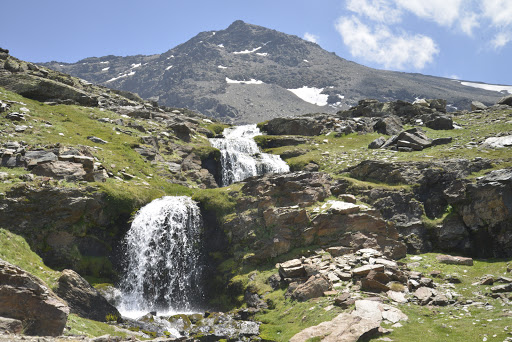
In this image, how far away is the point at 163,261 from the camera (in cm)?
2775

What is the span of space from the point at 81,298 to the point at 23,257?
4.83 meters

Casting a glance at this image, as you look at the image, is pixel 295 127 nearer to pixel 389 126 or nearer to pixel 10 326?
pixel 389 126

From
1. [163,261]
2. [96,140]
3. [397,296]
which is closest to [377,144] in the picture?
[397,296]

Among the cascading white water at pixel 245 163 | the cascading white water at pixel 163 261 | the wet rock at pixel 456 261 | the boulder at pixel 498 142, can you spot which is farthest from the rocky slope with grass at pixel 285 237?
the cascading white water at pixel 245 163

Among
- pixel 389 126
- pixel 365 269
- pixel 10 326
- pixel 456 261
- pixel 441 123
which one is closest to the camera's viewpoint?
pixel 10 326

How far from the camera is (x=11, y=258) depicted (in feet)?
65.3

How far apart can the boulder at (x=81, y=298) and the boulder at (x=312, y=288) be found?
11663 mm

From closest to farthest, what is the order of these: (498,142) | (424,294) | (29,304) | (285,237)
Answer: (29,304) → (424,294) → (285,237) → (498,142)

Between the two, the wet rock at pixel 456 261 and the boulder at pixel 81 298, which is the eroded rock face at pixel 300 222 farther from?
the boulder at pixel 81 298

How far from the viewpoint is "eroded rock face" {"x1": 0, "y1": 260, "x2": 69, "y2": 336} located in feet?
42.0

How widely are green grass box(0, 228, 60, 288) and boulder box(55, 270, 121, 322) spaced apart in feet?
1.93

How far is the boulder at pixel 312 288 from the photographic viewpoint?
19.4 metres

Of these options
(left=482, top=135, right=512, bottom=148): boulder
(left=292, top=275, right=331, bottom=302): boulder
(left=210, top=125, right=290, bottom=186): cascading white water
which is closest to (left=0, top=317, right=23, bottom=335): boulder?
(left=292, top=275, right=331, bottom=302): boulder

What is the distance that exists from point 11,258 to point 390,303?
2207 centimetres
